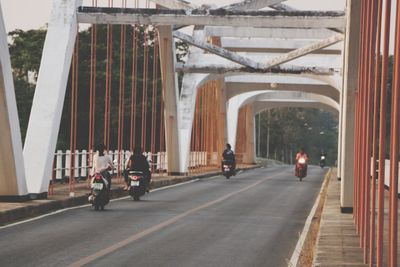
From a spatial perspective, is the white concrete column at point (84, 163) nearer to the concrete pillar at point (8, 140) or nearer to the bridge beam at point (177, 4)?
the bridge beam at point (177, 4)

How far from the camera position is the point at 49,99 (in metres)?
23.6

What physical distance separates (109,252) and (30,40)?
56.1 meters

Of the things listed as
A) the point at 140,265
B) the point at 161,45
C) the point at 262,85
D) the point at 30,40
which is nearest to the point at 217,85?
the point at 262,85

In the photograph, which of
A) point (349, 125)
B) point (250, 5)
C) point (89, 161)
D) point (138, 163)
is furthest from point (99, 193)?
point (89, 161)

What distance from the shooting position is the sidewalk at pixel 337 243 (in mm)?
11070

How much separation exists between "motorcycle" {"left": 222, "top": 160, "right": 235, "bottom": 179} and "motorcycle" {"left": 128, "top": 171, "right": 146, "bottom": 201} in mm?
19330

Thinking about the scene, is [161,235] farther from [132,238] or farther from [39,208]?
[39,208]

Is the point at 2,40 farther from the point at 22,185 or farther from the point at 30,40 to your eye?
the point at 30,40

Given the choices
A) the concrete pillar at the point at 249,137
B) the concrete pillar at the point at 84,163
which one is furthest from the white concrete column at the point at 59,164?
the concrete pillar at the point at 249,137

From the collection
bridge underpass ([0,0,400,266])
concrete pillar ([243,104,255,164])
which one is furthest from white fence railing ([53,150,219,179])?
concrete pillar ([243,104,255,164])

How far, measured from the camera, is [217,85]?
61.6 metres

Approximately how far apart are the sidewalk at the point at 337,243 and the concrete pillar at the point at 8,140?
5.69 meters

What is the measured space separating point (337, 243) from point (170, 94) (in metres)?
24.5

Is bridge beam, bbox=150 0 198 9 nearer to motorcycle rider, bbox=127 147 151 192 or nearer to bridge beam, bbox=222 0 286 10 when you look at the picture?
bridge beam, bbox=222 0 286 10
